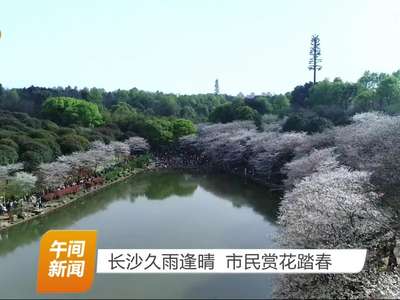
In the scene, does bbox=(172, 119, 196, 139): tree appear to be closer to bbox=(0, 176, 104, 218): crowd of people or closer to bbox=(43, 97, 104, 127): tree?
bbox=(43, 97, 104, 127): tree

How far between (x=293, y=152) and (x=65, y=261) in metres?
20.8

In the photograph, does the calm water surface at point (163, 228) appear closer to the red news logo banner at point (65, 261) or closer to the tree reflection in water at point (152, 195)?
the tree reflection in water at point (152, 195)

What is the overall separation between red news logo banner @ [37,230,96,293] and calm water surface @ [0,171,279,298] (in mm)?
1384

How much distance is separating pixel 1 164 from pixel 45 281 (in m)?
15.8

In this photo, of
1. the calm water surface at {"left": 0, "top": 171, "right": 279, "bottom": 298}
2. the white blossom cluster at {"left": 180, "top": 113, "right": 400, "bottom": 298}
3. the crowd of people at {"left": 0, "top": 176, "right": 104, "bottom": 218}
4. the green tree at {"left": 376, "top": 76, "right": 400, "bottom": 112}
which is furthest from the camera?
the green tree at {"left": 376, "top": 76, "right": 400, "bottom": 112}

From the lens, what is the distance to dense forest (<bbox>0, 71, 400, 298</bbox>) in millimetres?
11680

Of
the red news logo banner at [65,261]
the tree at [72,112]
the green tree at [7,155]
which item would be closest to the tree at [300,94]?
the tree at [72,112]

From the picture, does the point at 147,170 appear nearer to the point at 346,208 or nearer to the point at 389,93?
the point at 389,93

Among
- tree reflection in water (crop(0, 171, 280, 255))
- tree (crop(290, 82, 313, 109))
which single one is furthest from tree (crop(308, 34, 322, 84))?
tree reflection in water (crop(0, 171, 280, 255))

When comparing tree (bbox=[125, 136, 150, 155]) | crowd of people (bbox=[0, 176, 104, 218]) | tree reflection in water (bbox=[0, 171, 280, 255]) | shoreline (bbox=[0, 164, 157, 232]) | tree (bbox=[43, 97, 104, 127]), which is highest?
tree (bbox=[43, 97, 104, 127])

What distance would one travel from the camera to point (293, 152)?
28391 mm

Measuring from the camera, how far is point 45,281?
10695 mm

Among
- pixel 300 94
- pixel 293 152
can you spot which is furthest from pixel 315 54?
pixel 293 152

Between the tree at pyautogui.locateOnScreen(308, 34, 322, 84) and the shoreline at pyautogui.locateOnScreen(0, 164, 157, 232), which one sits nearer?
the shoreline at pyautogui.locateOnScreen(0, 164, 157, 232)
